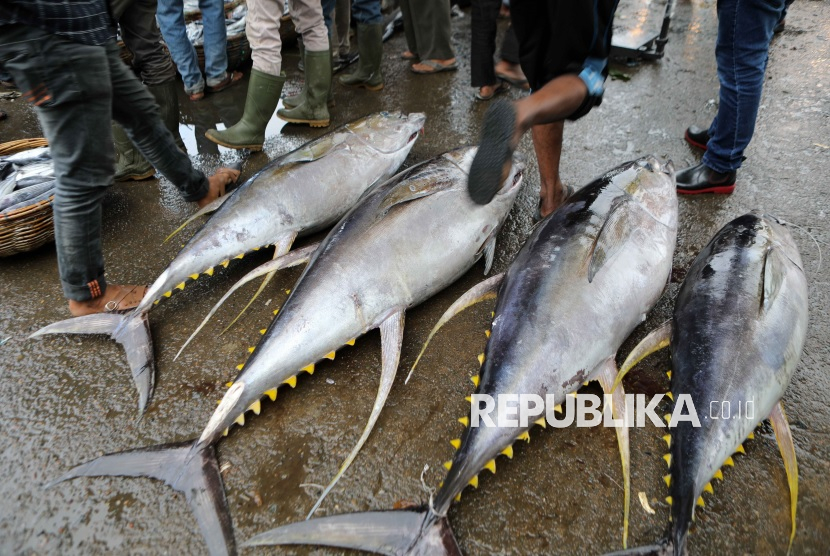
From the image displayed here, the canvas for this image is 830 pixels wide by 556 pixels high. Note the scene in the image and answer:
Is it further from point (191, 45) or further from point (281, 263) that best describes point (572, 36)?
point (191, 45)

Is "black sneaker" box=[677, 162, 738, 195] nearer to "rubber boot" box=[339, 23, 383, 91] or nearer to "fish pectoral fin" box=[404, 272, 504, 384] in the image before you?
"fish pectoral fin" box=[404, 272, 504, 384]

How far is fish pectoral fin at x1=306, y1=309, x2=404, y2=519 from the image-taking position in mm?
1777

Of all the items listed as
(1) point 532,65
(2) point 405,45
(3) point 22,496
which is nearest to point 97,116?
(3) point 22,496

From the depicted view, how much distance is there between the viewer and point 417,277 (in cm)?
228

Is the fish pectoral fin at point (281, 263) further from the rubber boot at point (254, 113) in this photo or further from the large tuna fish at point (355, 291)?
the rubber boot at point (254, 113)

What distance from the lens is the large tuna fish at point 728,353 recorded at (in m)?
1.61

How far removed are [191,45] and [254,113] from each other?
130 cm

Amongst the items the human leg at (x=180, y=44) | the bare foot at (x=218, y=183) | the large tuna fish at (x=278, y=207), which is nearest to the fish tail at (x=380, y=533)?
the large tuna fish at (x=278, y=207)

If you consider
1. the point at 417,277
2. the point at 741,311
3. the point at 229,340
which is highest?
the point at 741,311

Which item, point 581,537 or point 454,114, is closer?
point 581,537

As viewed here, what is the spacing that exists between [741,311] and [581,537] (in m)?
0.96

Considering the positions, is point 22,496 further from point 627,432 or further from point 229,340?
point 627,432

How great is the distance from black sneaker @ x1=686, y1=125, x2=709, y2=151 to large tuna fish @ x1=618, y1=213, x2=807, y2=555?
5.18 feet

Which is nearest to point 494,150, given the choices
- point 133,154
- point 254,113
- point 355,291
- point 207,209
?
point 355,291
